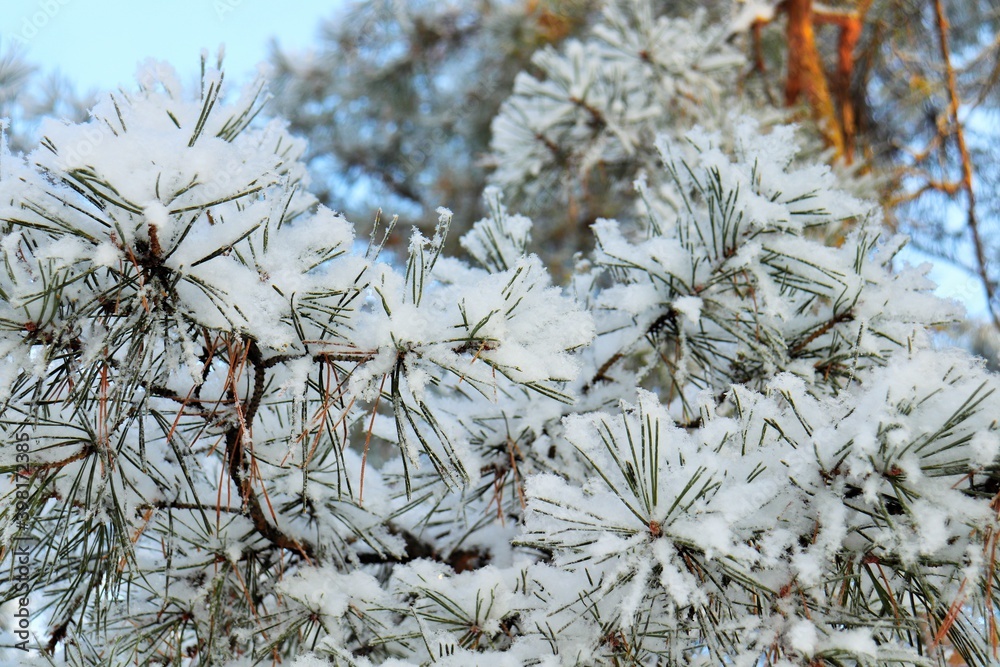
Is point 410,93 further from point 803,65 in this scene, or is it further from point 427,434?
point 427,434

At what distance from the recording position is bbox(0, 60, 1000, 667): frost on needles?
1.83 feet

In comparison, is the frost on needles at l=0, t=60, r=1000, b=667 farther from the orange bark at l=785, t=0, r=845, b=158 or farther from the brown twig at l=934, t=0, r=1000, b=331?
the orange bark at l=785, t=0, r=845, b=158

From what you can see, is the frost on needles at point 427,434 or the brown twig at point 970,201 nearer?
the frost on needles at point 427,434

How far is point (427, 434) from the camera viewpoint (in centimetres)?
85

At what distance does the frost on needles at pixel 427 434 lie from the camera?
1.83ft

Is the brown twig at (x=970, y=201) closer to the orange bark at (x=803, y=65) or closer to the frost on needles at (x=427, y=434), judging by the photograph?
the orange bark at (x=803, y=65)

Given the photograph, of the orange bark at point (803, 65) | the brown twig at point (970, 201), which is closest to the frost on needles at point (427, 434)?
the brown twig at point (970, 201)

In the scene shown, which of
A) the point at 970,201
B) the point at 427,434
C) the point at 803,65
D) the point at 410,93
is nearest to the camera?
the point at 427,434

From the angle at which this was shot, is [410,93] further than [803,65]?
Yes

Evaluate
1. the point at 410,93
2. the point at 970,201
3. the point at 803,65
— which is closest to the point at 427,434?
the point at 970,201

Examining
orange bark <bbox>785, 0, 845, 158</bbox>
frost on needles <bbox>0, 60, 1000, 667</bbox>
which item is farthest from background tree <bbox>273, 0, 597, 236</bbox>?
frost on needles <bbox>0, 60, 1000, 667</bbox>

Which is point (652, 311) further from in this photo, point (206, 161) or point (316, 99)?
point (316, 99)

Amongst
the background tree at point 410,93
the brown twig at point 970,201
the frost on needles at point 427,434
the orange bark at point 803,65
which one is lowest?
the frost on needles at point 427,434

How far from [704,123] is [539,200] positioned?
0.51 metres
